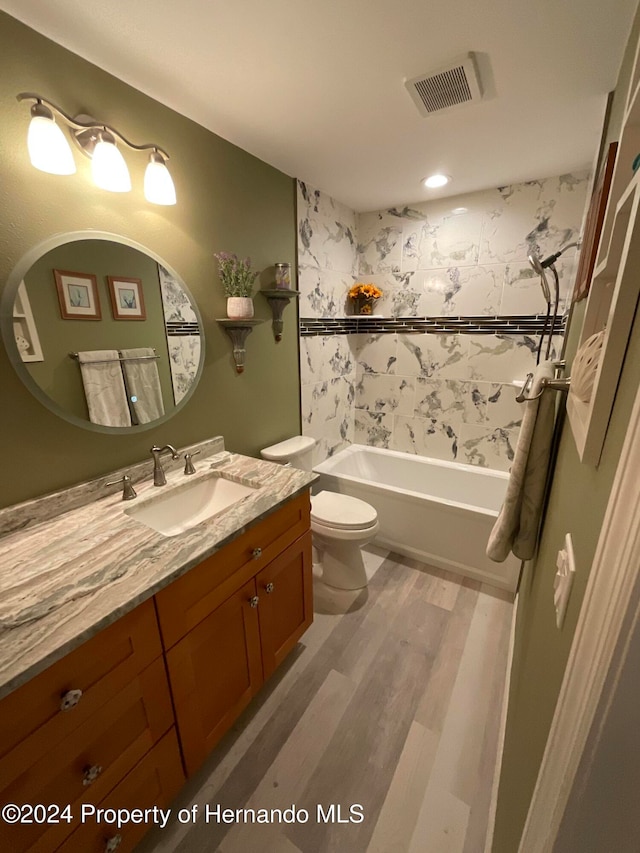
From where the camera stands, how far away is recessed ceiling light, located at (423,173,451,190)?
2.08 meters

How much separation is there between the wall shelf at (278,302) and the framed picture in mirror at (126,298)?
2.33ft

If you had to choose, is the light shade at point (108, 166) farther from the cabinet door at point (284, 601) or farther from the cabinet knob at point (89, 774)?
the cabinet knob at point (89, 774)

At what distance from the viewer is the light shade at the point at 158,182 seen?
1323 millimetres

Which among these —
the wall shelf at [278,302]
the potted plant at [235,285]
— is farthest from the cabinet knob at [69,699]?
the wall shelf at [278,302]

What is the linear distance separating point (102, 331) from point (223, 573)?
99cm

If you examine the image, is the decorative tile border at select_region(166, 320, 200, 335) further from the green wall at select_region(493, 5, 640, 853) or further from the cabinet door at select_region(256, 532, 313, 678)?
the green wall at select_region(493, 5, 640, 853)

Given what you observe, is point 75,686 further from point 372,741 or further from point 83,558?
point 372,741

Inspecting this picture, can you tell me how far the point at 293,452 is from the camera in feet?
6.98

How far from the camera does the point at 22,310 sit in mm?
1103

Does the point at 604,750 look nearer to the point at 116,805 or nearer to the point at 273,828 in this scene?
the point at 116,805

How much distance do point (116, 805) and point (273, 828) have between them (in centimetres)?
52

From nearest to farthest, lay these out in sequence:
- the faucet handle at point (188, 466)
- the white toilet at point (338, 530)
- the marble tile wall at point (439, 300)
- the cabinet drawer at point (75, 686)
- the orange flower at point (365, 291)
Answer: the cabinet drawer at point (75, 686), the faucet handle at point (188, 466), the white toilet at point (338, 530), the marble tile wall at point (439, 300), the orange flower at point (365, 291)

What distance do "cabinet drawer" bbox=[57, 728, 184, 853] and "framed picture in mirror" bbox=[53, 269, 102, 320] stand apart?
1.39m

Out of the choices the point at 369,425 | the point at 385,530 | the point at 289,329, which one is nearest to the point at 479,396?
the point at 369,425
